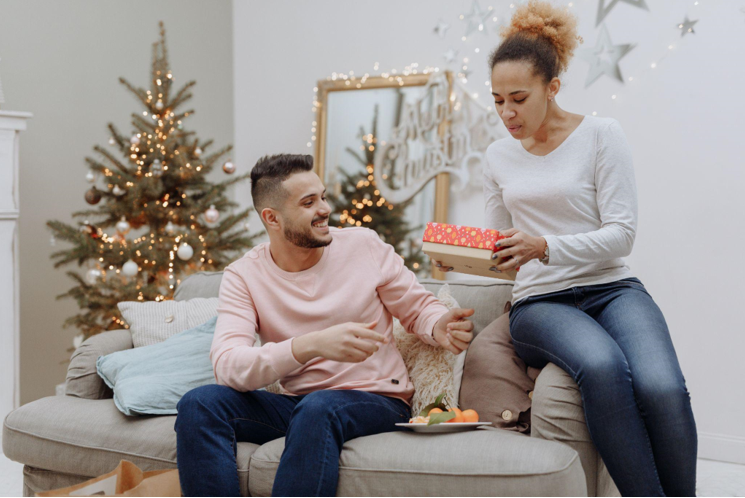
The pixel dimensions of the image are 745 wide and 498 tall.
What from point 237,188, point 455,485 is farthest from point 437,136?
point 455,485

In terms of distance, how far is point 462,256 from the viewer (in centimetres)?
173

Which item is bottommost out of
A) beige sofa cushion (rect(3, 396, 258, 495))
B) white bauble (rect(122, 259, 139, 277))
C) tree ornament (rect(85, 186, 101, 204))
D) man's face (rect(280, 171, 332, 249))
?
beige sofa cushion (rect(3, 396, 258, 495))

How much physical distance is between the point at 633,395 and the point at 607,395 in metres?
0.07

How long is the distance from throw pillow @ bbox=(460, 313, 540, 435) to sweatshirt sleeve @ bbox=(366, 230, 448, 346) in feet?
0.49

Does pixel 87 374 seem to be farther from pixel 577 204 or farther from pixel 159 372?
pixel 577 204

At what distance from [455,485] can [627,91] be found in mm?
2229

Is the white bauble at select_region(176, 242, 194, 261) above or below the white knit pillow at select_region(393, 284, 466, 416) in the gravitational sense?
above

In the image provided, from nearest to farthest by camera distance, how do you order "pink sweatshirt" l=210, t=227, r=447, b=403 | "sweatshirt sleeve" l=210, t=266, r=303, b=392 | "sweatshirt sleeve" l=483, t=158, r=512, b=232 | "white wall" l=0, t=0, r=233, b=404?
"sweatshirt sleeve" l=210, t=266, r=303, b=392, "pink sweatshirt" l=210, t=227, r=447, b=403, "sweatshirt sleeve" l=483, t=158, r=512, b=232, "white wall" l=0, t=0, r=233, b=404

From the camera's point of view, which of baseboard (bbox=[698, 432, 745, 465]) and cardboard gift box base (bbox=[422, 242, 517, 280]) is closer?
cardboard gift box base (bbox=[422, 242, 517, 280])

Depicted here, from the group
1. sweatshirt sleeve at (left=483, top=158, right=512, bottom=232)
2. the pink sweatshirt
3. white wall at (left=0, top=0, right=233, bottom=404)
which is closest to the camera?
the pink sweatshirt

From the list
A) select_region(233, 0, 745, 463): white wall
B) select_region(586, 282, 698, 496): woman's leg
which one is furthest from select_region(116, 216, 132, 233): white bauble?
select_region(586, 282, 698, 496): woman's leg

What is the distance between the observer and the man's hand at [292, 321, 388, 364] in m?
1.59

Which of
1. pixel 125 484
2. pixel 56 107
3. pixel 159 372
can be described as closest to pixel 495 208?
pixel 159 372

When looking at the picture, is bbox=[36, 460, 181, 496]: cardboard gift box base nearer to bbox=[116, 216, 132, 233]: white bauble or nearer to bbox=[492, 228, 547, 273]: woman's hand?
bbox=[492, 228, 547, 273]: woman's hand
